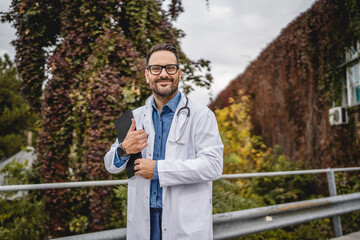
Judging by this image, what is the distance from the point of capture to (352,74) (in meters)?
6.34

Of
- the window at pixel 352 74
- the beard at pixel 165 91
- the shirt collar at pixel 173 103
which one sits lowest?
the shirt collar at pixel 173 103

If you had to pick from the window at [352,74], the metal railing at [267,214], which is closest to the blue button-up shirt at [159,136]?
the metal railing at [267,214]

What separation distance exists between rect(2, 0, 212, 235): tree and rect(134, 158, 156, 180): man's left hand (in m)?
1.94

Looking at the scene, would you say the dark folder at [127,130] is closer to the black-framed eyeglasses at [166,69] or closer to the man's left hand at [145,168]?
the man's left hand at [145,168]

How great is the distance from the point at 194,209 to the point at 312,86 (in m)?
6.74

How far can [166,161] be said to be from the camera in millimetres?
1665

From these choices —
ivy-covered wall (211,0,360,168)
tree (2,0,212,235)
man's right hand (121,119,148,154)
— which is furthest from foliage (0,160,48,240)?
ivy-covered wall (211,0,360,168)

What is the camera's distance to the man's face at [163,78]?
1839 mm

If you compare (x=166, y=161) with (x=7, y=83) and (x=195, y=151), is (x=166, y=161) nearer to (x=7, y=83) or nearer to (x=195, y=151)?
(x=195, y=151)

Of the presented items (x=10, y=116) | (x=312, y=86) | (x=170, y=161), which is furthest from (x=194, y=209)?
(x=10, y=116)

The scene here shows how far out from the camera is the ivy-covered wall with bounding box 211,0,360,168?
6230mm

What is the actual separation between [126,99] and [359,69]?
5.40 metres

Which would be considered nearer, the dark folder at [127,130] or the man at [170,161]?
the man at [170,161]

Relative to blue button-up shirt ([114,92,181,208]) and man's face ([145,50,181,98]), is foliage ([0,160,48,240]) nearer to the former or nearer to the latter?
blue button-up shirt ([114,92,181,208])
